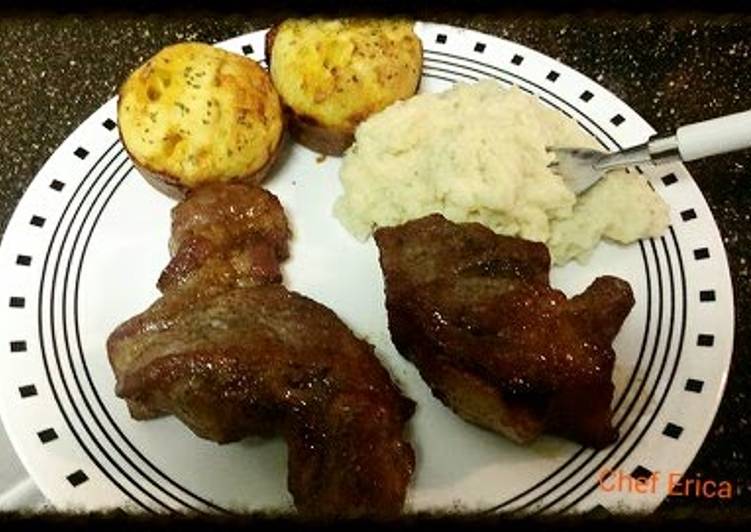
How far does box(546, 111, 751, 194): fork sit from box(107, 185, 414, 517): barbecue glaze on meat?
0.67 metres

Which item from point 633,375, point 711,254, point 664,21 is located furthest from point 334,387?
point 664,21

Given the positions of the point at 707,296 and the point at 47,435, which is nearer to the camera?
the point at 47,435

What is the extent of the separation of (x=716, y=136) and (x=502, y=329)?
67cm

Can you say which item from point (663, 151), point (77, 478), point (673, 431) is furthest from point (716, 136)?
point (77, 478)

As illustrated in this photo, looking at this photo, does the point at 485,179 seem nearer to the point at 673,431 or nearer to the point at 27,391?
the point at 673,431

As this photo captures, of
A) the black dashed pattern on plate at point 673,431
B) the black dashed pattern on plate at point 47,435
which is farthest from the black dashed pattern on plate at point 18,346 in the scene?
the black dashed pattern on plate at point 673,431

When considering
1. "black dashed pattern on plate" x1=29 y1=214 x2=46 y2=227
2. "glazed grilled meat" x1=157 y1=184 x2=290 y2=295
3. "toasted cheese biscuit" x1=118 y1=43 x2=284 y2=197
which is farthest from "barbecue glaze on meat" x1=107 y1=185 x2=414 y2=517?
"black dashed pattern on plate" x1=29 y1=214 x2=46 y2=227

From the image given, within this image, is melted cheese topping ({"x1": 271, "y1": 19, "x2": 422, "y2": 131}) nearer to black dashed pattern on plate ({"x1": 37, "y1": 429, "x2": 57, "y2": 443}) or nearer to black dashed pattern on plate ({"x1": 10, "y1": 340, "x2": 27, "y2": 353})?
black dashed pattern on plate ({"x1": 10, "y1": 340, "x2": 27, "y2": 353})

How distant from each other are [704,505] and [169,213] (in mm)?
1392

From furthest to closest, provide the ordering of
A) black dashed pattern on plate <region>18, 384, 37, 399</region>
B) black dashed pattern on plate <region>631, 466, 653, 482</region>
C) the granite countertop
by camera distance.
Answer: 1. the granite countertop
2. black dashed pattern on plate <region>18, 384, 37, 399</region>
3. black dashed pattern on plate <region>631, 466, 653, 482</region>

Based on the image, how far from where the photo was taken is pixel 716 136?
200 centimetres

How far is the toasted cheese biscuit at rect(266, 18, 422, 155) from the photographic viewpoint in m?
2.23

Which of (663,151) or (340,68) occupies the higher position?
(340,68)

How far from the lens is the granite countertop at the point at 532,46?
8.25ft
